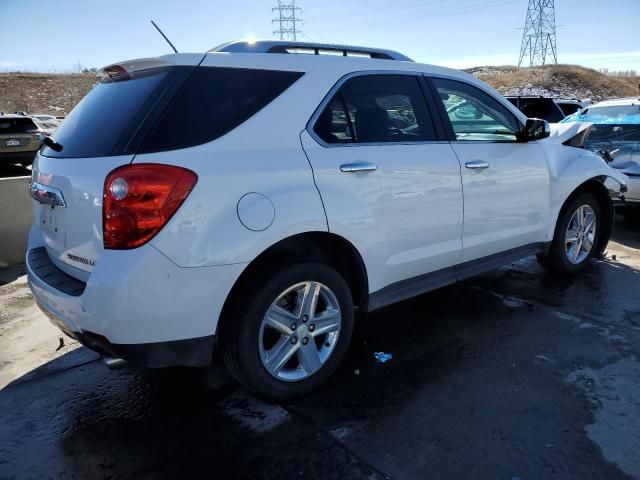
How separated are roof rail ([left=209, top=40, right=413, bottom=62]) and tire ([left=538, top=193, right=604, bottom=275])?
7.21ft

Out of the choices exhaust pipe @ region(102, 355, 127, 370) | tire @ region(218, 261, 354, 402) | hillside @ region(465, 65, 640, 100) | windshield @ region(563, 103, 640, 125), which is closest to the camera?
exhaust pipe @ region(102, 355, 127, 370)

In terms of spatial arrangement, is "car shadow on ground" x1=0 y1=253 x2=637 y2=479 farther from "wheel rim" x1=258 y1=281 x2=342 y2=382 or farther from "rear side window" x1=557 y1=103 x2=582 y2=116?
"rear side window" x1=557 y1=103 x2=582 y2=116

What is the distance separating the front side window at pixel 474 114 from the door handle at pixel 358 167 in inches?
37.6

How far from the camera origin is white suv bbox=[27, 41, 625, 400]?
2410 mm

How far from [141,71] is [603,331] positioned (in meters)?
3.57

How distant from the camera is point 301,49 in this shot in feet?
10.7

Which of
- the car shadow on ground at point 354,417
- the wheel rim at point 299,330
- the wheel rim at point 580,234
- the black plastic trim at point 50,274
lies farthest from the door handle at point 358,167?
the wheel rim at point 580,234

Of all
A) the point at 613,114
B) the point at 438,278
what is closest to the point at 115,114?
the point at 438,278

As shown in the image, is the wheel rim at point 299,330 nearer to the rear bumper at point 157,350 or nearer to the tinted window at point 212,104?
the rear bumper at point 157,350

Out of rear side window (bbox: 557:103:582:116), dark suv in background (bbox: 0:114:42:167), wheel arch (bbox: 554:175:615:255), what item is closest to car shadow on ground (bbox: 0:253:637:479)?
wheel arch (bbox: 554:175:615:255)

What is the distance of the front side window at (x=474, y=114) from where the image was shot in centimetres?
377

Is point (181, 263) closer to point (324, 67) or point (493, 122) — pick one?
point (324, 67)

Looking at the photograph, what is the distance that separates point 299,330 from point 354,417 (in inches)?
21.9

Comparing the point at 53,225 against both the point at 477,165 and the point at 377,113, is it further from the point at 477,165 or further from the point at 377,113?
the point at 477,165
